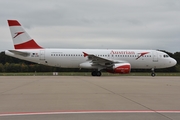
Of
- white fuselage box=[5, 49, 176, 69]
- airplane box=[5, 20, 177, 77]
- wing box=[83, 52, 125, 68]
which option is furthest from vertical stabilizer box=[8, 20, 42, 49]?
wing box=[83, 52, 125, 68]

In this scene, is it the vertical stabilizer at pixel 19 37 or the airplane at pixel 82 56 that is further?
the vertical stabilizer at pixel 19 37

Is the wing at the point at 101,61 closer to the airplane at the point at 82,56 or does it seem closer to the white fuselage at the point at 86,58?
the airplane at the point at 82,56

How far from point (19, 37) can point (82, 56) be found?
8044 millimetres

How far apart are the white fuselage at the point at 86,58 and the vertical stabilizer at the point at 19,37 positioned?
2.42ft

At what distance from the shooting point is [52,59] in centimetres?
2894

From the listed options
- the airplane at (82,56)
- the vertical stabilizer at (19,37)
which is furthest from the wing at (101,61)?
the vertical stabilizer at (19,37)

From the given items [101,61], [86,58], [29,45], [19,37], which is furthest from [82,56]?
[19,37]

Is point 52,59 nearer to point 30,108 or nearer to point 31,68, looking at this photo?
point 30,108

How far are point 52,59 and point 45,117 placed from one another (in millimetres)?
23450

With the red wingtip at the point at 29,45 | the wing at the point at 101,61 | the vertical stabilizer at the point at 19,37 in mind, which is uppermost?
the vertical stabilizer at the point at 19,37

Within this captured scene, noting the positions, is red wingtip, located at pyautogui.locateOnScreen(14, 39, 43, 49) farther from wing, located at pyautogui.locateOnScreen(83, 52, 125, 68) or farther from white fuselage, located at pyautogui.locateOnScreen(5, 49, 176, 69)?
wing, located at pyautogui.locateOnScreen(83, 52, 125, 68)

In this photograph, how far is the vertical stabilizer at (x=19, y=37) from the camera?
28.4m

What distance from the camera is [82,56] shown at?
29.2m

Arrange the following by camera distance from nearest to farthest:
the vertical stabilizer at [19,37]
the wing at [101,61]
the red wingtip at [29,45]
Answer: the wing at [101,61] < the vertical stabilizer at [19,37] < the red wingtip at [29,45]
